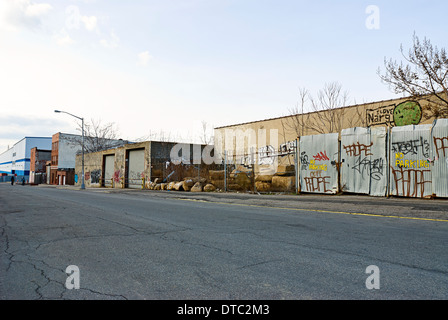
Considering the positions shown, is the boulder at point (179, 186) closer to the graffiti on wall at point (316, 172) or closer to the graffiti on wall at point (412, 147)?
the graffiti on wall at point (316, 172)

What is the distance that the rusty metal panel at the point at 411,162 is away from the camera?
478 inches

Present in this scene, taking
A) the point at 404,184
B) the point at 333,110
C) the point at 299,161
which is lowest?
the point at 404,184

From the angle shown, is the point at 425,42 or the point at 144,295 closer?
the point at 144,295

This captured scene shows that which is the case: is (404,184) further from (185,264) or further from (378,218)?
(185,264)

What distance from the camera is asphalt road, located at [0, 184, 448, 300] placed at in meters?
3.44

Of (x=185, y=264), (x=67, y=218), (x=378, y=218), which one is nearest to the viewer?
(x=185, y=264)

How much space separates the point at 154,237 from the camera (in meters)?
6.39

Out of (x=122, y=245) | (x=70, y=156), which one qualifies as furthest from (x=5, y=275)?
(x=70, y=156)

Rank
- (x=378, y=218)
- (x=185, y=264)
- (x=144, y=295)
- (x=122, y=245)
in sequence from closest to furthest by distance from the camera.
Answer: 1. (x=144, y=295)
2. (x=185, y=264)
3. (x=122, y=245)
4. (x=378, y=218)

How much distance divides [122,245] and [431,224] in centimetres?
687

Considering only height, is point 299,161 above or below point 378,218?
above

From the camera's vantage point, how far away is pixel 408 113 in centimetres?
2072

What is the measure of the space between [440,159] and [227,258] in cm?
1064

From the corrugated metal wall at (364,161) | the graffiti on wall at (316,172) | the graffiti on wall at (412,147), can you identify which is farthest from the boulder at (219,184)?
the graffiti on wall at (412,147)
